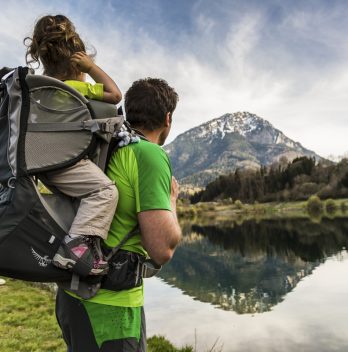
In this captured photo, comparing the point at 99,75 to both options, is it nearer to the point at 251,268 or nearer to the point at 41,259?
the point at 41,259

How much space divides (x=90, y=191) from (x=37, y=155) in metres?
0.43

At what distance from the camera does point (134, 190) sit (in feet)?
8.98

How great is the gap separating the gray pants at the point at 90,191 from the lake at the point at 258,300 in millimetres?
11162

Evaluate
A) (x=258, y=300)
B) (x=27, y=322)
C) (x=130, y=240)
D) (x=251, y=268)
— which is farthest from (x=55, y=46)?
(x=251, y=268)

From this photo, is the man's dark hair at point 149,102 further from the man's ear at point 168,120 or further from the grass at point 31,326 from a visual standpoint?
the grass at point 31,326

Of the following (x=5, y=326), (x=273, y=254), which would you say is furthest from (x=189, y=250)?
(x=5, y=326)

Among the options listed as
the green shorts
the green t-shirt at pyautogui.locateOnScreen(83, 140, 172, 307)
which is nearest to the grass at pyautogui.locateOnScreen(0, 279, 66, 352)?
the green shorts

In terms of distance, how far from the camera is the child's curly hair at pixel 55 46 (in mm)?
3000

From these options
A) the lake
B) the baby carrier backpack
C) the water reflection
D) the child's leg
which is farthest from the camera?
the water reflection

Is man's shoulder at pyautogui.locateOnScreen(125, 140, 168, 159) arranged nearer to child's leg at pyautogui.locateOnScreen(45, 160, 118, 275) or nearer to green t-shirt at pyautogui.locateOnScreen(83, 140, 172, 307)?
green t-shirt at pyautogui.locateOnScreen(83, 140, 172, 307)

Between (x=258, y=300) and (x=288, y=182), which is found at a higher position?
(x=288, y=182)

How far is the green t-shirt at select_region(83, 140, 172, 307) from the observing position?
2.60 metres

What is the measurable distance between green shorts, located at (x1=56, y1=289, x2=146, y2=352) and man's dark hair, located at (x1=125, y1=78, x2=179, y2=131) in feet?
4.73

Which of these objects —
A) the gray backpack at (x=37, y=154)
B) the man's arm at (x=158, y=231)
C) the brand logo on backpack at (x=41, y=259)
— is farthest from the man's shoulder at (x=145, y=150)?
the brand logo on backpack at (x=41, y=259)
